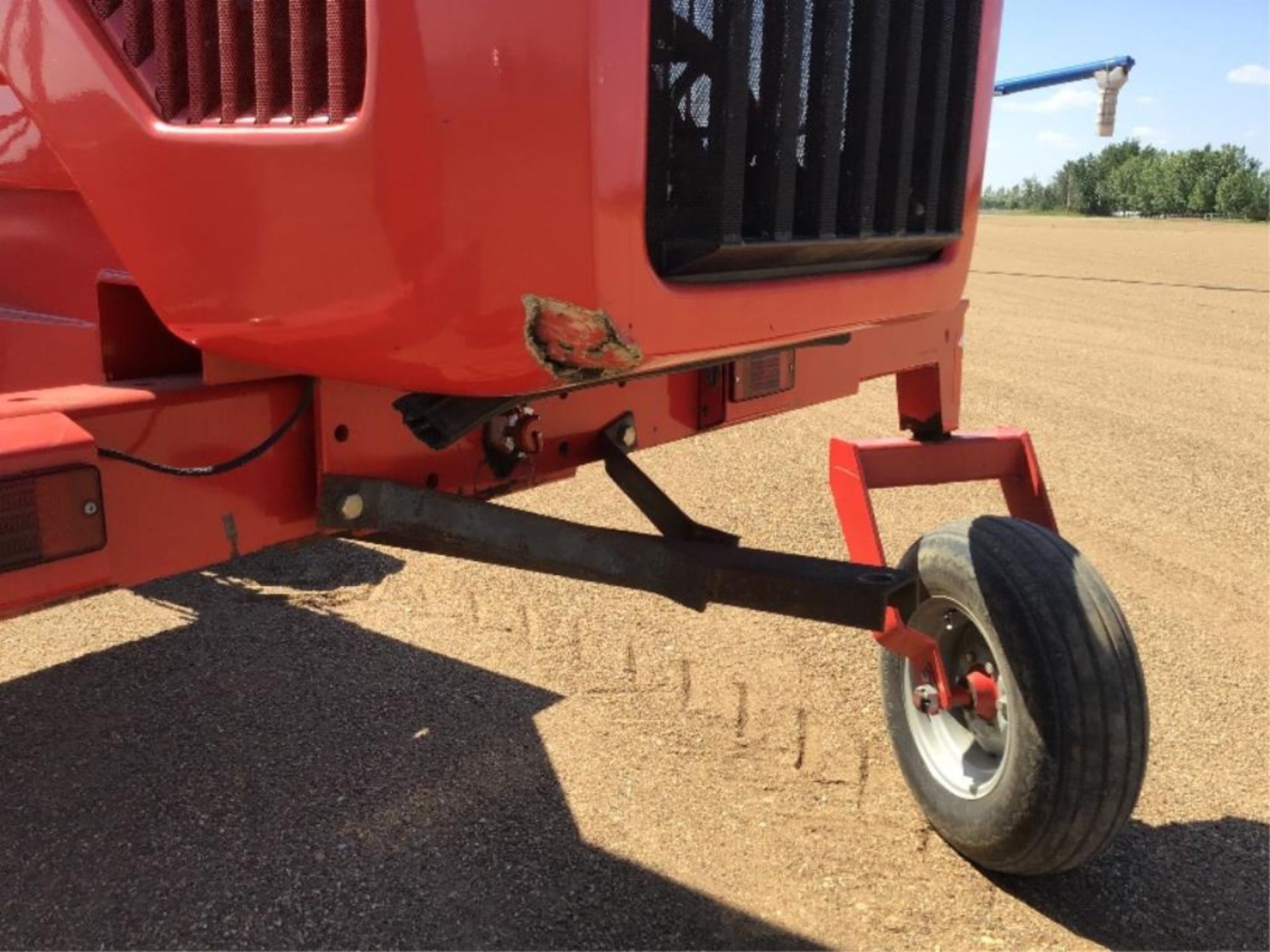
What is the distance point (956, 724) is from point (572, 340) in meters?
1.78

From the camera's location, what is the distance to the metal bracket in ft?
8.66

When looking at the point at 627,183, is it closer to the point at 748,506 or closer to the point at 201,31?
the point at 201,31

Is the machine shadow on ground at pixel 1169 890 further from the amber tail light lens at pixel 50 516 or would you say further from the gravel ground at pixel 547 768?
the amber tail light lens at pixel 50 516

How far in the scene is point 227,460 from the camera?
2121 millimetres

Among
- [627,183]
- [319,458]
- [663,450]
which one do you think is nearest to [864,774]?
[319,458]

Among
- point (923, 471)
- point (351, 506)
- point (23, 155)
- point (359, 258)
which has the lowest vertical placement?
point (923, 471)

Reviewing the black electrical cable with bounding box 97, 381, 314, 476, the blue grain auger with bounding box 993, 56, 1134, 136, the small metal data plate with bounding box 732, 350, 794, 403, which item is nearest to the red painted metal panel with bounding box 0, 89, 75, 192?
the black electrical cable with bounding box 97, 381, 314, 476

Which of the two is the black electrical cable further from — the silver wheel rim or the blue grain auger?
the blue grain auger

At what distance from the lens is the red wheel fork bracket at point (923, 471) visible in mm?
3229

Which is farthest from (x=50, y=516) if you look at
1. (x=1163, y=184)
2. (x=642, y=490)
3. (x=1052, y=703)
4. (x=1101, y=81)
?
(x=1163, y=184)

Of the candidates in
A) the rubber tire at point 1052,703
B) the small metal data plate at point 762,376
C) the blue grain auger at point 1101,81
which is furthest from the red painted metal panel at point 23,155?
the blue grain auger at point 1101,81

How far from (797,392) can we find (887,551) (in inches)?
87.5

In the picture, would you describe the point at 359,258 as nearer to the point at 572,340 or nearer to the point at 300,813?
the point at 572,340

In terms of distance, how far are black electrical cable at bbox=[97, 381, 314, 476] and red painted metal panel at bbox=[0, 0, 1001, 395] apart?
22cm
